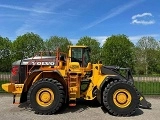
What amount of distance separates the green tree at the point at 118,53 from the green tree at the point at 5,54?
16.6 meters

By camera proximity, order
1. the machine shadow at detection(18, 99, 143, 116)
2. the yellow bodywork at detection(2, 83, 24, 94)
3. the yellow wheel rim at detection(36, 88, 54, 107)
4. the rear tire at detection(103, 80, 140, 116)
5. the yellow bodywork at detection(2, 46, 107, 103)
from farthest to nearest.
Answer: the yellow bodywork at detection(2, 83, 24, 94), the yellow bodywork at detection(2, 46, 107, 103), the machine shadow at detection(18, 99, 143, 116), the yellow wheel rim at detection(36, 88, 54, 107), the rear tire at detection(103, 80, 140, 116)

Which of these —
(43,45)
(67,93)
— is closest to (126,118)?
(67,93)

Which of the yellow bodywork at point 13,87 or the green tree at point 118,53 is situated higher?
the green tree at point 118,53

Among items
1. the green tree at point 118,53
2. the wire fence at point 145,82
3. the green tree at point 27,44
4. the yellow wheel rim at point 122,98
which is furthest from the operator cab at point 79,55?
the green tree at point 27,44

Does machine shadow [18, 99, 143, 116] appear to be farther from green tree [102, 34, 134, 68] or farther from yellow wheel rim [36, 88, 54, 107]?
green tree [102, 34, 134, 68]

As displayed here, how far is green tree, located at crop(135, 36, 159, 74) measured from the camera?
52.0 metres

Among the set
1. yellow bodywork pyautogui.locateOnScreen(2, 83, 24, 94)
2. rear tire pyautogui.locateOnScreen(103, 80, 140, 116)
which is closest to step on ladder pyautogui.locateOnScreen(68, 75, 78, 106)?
rear tire pyautogui.locateOnScreen(103, 80, 140, 116)

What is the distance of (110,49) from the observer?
4803 centimetres

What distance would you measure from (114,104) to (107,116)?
18.7 inches

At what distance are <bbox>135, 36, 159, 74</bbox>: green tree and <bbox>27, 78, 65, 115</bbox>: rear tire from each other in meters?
44.3

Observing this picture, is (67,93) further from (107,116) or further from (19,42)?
(19,42)

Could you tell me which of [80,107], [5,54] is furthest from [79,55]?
[5,54]

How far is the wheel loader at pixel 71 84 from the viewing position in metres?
9.34

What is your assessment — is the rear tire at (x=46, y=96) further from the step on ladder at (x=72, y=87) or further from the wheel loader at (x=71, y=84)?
the step on ladder at (x=72, y=87)
